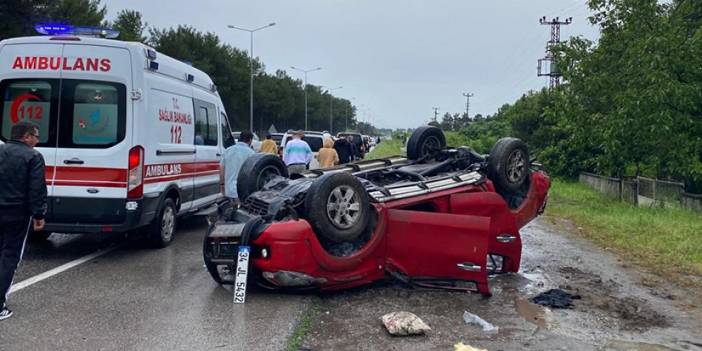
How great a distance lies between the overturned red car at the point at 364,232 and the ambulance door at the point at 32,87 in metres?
2.44

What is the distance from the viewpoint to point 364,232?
21.3 ft

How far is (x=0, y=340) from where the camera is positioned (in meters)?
4.83

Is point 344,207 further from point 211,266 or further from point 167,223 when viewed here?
point 167,223

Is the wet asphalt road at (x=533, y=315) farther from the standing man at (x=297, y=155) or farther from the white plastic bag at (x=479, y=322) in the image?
the standing man at (x=297, y=155)

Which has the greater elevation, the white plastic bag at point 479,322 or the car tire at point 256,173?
the car tire at point 256,173

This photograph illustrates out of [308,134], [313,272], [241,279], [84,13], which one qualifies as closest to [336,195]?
[313,272]

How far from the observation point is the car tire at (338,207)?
20.1 feet

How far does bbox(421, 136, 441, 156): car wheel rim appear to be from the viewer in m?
9.27

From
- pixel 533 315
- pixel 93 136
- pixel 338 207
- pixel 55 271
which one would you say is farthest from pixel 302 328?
pixel 93 136

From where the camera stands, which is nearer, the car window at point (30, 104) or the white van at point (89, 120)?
the white van at point (89, 120)

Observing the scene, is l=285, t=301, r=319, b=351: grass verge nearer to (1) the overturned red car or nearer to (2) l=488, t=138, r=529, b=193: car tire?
(1) the overturned red car

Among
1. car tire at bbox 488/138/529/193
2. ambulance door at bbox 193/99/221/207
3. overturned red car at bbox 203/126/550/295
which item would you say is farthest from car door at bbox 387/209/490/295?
ambulance door at bbox 193/99/221/207

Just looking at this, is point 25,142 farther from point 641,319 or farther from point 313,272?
point 641,319

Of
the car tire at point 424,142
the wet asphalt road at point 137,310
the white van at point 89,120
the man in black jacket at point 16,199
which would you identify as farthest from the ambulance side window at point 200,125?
the man in black jacket at point 16,199
